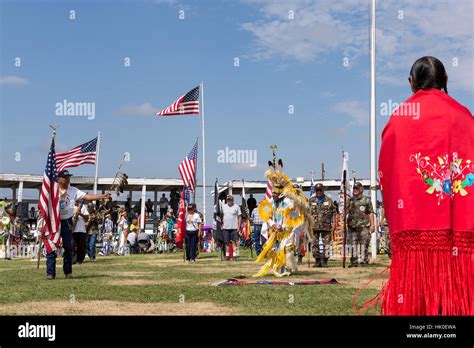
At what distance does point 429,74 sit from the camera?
502 cm

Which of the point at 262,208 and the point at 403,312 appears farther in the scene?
the point at 262,208

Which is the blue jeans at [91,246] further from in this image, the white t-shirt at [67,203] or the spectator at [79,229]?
the white t-shirt at [67,203]

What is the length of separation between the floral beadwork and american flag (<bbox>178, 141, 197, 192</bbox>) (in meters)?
20.2

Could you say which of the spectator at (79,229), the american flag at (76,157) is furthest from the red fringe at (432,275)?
the american flag at (76,157)

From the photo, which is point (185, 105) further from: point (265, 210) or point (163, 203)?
point (265, 210)

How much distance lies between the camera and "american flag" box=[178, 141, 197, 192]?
25.3 m

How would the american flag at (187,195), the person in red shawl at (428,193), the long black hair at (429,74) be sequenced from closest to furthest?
the person in red shawl at (428,193) → the long black hair at (429,74) → the american flag at (187,195)

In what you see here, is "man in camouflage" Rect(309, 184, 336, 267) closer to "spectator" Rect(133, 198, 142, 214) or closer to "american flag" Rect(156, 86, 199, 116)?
"american flag" Rect(156, 86, 199, 116)

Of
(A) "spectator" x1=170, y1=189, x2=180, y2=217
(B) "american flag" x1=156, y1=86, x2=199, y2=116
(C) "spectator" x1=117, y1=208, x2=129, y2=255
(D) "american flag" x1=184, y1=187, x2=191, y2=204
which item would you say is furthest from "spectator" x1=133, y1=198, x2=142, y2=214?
(D) "american flag" x1=184, y1=187, x2=191, y2=204

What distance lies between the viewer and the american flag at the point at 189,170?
25.3 m
